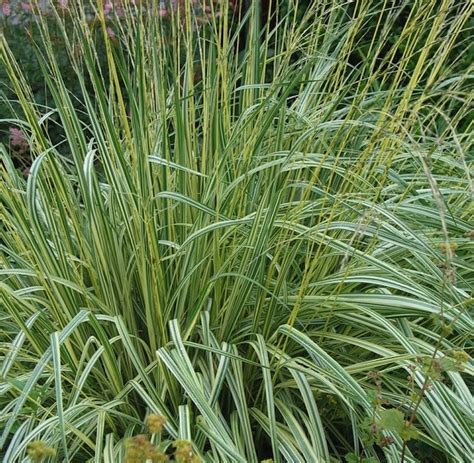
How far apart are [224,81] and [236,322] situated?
687 mm

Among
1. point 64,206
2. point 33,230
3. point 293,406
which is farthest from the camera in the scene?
point 64,206

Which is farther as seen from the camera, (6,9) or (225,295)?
(6,9)

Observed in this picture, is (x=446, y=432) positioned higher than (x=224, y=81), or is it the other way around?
(x=224, y=81)

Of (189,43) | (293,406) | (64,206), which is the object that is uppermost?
(189,43)

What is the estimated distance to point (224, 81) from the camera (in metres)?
2.23

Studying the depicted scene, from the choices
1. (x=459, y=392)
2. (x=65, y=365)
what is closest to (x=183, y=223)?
(x=65, y=365)

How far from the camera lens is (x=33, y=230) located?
2105 millimetres

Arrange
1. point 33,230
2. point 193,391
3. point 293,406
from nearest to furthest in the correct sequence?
point 193,391 < point 293,406 < point 33,230

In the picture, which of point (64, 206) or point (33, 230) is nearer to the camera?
point (33, 230)

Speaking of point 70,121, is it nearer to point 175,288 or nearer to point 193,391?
point 175,288

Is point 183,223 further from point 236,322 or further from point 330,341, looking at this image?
point 330,341

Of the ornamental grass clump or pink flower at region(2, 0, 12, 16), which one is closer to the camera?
the ornamental grass clump

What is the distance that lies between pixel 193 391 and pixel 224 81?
932 millimetres

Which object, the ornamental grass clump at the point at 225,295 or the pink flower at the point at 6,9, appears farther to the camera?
the pink flower at the point at 6,9
